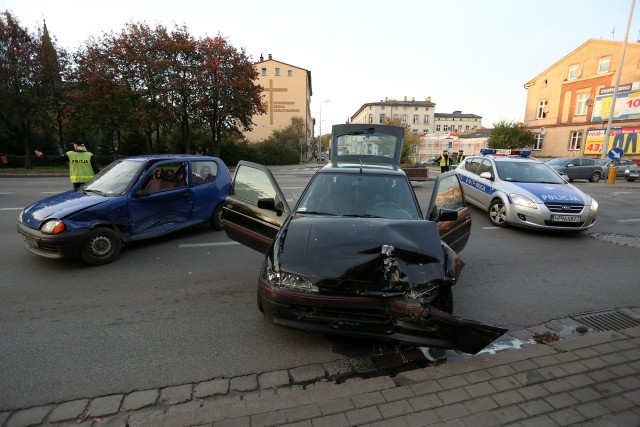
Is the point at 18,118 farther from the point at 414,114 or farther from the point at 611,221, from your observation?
the point at 414,114

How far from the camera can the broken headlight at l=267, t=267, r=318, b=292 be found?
2.72m

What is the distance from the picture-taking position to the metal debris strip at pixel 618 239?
6.78m

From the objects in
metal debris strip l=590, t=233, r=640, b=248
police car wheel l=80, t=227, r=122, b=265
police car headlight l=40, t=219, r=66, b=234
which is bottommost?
metal debris strip l=590, t=233, r=640, b=248

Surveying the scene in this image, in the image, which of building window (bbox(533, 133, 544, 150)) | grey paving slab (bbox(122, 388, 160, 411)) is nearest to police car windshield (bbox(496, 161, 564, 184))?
grey paving slab (bbox(122, 388, 160, 411))

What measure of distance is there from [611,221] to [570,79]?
36893 mm

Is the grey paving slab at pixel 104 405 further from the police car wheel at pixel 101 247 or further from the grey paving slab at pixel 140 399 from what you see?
the police car wheel at pixel 101 247

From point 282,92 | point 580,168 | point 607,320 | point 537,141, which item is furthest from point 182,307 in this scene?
point 282,92

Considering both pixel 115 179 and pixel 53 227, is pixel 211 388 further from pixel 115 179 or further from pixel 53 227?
pixel 115 179

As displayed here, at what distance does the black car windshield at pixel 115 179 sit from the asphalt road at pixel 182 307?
107 centimetres

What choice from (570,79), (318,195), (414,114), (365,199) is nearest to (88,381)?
(318,195)

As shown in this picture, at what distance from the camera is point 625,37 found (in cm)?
2203

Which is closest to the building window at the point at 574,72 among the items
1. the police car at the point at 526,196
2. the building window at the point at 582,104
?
the building window at the point at 582,104

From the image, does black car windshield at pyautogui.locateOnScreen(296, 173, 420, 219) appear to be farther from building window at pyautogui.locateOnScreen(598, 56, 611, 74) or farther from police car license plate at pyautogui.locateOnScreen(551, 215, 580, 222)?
building window at pyautogui.locateOnScreen(598, 56, 611, 74)

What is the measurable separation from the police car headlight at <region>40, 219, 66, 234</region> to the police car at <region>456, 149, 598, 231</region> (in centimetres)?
851
